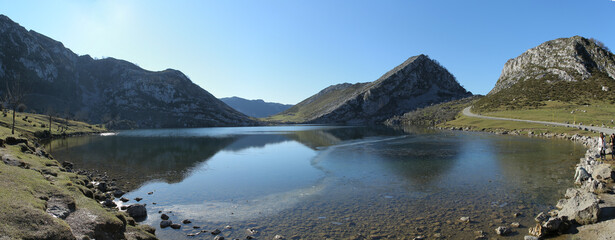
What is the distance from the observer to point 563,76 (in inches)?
6196

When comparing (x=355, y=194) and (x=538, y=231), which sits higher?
(x=538, y=231)

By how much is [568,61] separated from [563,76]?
16.8m

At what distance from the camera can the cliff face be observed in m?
150

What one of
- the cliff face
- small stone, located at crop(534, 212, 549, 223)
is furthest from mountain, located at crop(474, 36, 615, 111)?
small stone, located at crop(534, 212, 549, 223)

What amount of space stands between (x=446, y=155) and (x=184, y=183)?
37442 millimetres

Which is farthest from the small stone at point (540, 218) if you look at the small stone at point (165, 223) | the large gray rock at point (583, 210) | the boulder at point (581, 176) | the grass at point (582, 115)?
the grass at point (582, 115)

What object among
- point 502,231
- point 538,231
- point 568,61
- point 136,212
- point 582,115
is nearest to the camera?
point 538,231

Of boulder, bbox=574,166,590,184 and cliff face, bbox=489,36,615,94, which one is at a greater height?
cliff face, bbox=489,36,615,94

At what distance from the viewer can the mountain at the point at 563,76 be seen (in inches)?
5103

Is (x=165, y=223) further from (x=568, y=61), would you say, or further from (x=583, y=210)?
(x=568, y=61)

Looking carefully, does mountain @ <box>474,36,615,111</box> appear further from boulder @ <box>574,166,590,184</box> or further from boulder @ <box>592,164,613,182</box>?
boulder @ <box>592,164,613,182</box>

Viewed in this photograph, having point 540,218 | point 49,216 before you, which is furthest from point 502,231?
point 49,216

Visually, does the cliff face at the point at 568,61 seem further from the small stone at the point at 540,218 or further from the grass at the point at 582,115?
the small stone at the point at 540,218

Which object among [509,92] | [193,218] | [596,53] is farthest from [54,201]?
[596,53]
